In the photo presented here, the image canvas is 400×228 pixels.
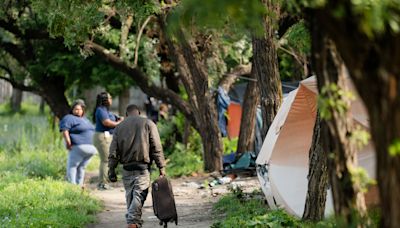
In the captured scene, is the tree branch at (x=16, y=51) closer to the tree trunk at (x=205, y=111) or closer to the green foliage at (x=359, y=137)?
the tree trunk at (x=205, y=111)

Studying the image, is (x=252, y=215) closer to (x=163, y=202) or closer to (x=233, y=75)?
(x=163, y=202)

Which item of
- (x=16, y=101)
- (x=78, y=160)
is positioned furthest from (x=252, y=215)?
(x=16, y=101)

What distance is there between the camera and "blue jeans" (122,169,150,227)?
1011cm

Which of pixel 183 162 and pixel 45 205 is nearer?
pixel 45 205

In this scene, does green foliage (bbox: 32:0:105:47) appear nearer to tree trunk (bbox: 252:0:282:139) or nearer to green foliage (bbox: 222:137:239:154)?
tree trunk (bbox: 252:0:282:139)

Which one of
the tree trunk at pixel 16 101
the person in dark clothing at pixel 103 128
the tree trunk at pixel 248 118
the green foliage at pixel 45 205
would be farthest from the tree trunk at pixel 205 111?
the tree trunk at pixel 16 101

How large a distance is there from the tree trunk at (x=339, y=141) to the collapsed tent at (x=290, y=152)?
5342mm

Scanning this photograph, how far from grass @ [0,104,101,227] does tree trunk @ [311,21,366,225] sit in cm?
549

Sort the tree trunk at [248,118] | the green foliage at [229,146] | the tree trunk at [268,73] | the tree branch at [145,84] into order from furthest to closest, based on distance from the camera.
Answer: the green foliage at [229,146], the tree branch at [145,84], the tree trunk at [248,118], the tree trunk at [268,73]

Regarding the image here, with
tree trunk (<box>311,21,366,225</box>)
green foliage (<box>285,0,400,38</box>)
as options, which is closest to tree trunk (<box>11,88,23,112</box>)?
tree trunk (<box>311,21,366,225</box>)

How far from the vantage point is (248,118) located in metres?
17.3

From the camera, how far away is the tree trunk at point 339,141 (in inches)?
185

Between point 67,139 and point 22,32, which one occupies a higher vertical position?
point 22,32

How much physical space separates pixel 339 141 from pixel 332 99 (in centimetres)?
30
